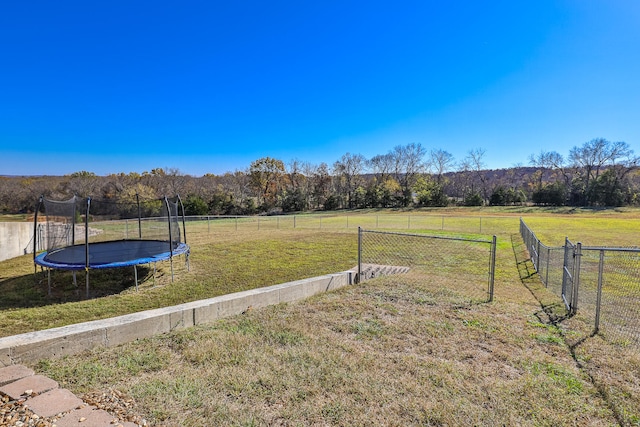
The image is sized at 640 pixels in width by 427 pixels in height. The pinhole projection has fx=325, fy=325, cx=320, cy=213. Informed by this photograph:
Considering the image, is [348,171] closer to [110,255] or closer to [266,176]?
[266,176]

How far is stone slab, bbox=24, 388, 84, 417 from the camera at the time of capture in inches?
94.3

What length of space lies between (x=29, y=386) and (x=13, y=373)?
0.43 m

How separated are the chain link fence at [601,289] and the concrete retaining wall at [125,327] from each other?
15.2 feet

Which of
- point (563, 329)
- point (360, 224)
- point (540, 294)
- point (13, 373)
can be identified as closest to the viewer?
point (13, 373)

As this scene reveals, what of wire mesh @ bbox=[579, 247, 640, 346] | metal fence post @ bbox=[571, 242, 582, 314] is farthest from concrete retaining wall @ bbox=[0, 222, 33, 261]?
wire mesh @ bbox=[579, 247, 640, 346]

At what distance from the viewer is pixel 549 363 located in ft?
11.3

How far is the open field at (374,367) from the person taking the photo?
8.57 feet

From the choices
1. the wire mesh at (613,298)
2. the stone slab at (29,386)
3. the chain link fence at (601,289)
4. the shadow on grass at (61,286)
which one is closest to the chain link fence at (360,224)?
the shadow on grass at (61,286)

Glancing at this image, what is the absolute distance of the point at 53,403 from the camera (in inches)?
98.0

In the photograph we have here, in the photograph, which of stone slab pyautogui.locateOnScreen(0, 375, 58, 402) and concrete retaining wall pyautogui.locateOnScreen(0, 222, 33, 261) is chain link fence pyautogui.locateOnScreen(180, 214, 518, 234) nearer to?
concrete retaining wall pyautogui.locateOnScreen(0, 222, 33, 261)

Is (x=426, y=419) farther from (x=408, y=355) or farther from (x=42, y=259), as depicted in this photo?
(x=42, y=259)

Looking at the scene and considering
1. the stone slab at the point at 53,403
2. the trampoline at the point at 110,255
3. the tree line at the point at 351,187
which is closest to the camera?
the stone slab at the point at 53,403

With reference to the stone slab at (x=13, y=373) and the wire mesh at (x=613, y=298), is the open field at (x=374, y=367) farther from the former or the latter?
the wire mesh at (x=613, y=298)

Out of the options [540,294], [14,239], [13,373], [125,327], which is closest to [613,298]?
[540,294]
